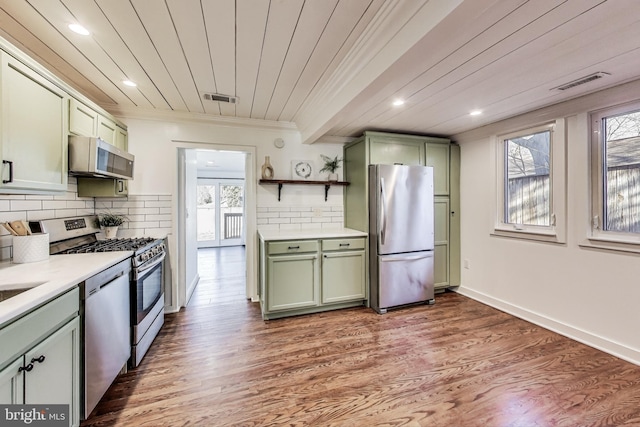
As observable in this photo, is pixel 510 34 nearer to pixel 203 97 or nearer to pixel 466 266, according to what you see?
pixel 203 97

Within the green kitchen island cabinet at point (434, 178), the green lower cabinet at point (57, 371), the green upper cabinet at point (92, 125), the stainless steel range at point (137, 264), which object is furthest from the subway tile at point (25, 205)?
the green kitchen island cabinet at point (434, 178)

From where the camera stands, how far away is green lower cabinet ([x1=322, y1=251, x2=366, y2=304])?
118 inches

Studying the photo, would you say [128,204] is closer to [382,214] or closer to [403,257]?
[382,214]

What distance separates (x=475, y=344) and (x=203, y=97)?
3378mm

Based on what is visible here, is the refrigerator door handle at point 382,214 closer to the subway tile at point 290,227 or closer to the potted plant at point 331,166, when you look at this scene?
the potted plant at point 331,166

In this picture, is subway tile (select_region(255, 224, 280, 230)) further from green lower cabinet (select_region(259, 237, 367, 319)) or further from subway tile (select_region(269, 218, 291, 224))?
green lower cabinet (select_region(259, 237, 367, 319))

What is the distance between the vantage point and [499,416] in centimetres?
157

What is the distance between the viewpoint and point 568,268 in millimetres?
2514

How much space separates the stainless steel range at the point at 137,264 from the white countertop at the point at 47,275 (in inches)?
7.8

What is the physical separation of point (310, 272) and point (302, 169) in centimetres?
135

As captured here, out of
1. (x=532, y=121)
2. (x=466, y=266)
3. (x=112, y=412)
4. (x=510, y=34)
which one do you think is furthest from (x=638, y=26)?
(x=112, y=412)

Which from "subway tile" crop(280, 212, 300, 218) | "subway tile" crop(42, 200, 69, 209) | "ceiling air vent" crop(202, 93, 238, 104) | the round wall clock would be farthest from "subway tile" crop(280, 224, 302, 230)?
"subway tile" crop(42, 200, 69, 209)

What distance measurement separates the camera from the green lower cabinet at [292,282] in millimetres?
2793

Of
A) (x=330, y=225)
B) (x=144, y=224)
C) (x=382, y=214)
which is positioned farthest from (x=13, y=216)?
(x=382, y=214)
